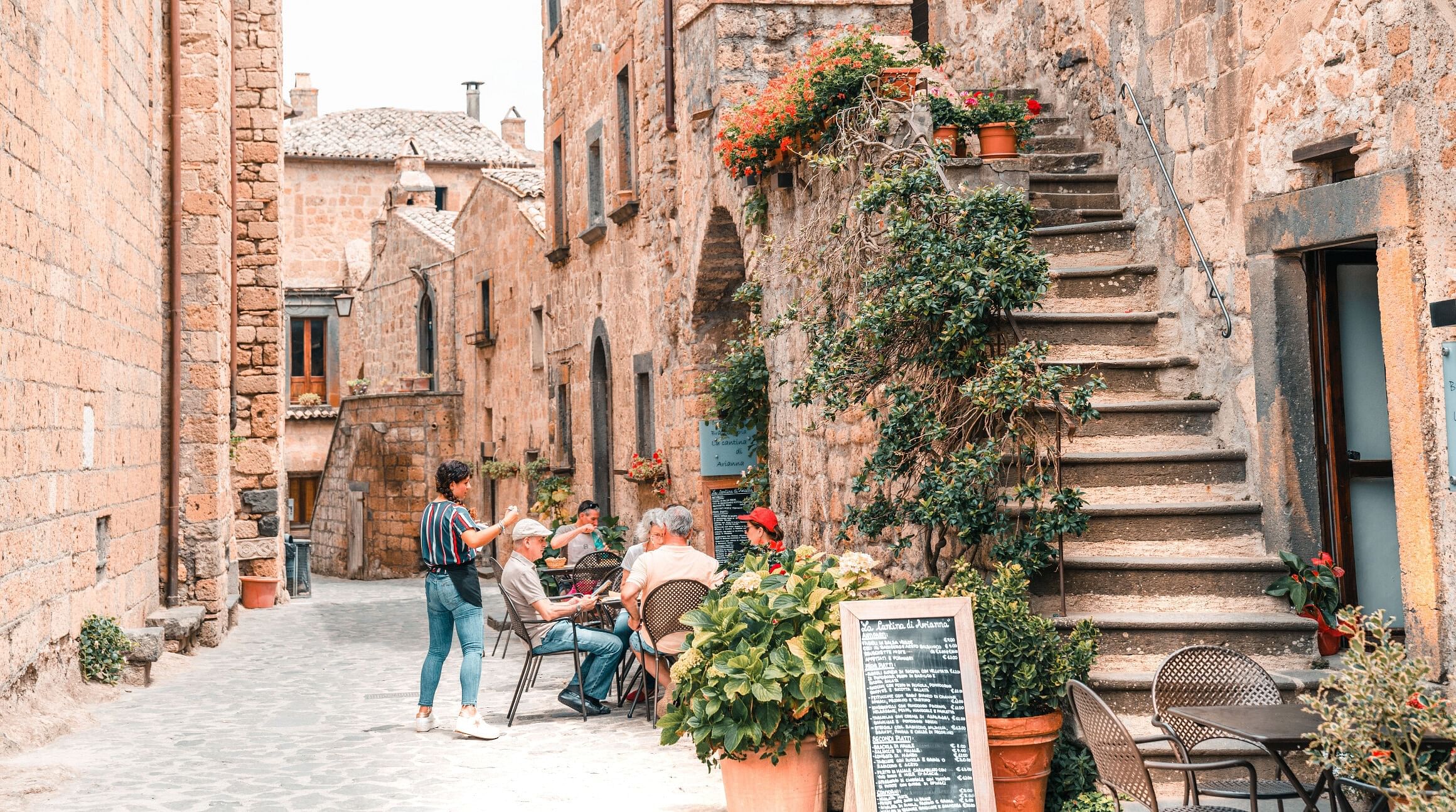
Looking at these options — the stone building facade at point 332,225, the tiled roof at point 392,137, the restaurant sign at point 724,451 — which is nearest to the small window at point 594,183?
the restaurant sign at point 724,451

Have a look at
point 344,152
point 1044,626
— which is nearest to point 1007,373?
point 1044,626

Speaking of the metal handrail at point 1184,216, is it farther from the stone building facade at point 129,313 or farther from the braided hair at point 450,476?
the stone building facade at point 129,313

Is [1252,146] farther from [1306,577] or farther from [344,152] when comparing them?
[344,152]

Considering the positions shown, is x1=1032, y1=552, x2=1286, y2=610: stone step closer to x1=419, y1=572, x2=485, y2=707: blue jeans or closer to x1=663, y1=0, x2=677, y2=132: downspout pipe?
x1=419, y1=572, x2=485, y2=707: blue jeans

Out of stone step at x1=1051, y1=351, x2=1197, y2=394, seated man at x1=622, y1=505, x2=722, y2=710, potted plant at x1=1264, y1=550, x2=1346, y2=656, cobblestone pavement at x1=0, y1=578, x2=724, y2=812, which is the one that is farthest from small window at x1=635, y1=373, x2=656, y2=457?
potted plant at x1=1264, y1=550, x2=1346, y2=656

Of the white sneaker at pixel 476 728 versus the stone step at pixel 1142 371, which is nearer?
the stone step at pixel 1142 371

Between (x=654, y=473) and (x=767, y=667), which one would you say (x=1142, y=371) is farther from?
(x=654, y=473)

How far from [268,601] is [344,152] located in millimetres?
20912

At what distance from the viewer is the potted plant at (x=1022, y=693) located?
492 centimetres

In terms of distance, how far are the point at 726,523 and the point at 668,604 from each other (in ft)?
12.8

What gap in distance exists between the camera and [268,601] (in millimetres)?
15180

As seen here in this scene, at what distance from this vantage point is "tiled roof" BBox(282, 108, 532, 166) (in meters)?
34.0

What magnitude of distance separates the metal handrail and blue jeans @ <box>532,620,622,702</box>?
3.77 m

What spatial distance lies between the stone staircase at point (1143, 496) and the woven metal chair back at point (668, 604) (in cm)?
207
